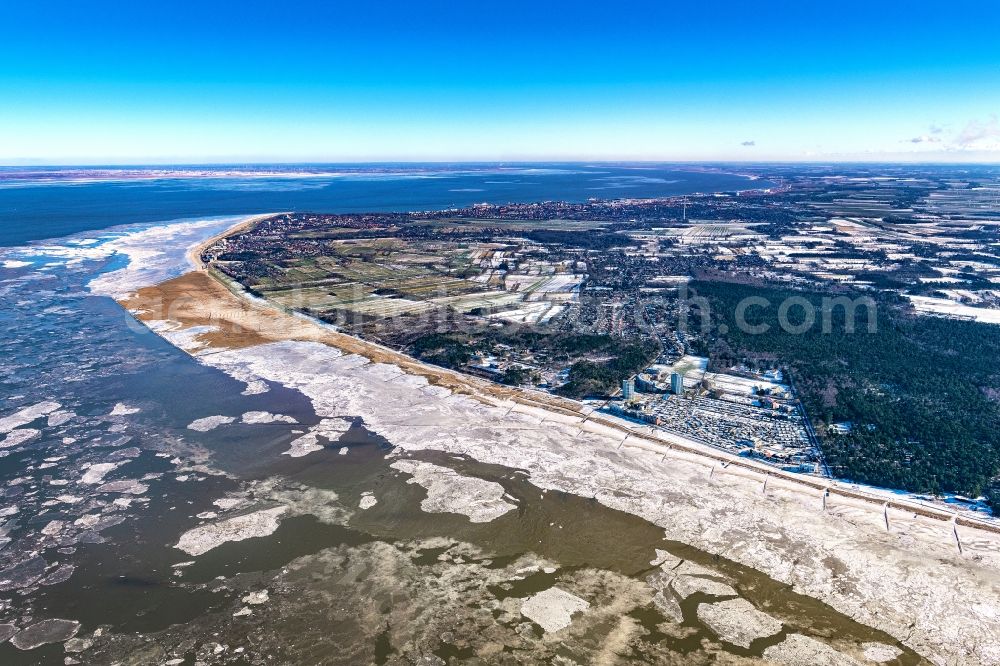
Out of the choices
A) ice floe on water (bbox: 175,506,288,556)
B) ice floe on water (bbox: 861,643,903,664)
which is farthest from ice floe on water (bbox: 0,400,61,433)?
ice floe on water (bbox: 861,643,903,664)

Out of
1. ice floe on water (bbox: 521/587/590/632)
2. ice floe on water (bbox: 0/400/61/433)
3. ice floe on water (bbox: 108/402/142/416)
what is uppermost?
ice floe on water (bbox: 0/400/61/433)

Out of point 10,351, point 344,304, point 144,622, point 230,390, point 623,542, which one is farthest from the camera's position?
point 344,304

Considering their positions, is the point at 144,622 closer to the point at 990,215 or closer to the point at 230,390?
the point at 230,390

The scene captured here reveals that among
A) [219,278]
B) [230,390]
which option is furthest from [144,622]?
[219,278]

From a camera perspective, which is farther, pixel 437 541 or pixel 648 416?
pixel 648 416

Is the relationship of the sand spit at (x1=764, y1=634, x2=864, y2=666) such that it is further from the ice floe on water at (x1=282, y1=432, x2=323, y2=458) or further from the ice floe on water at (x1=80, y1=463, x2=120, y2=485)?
the ice floe on water at (x1=80, y1=463, x2=120, y2=485)

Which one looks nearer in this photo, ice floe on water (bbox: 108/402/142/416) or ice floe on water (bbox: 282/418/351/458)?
ice floe on water (bbox: 282/418/351/458)
